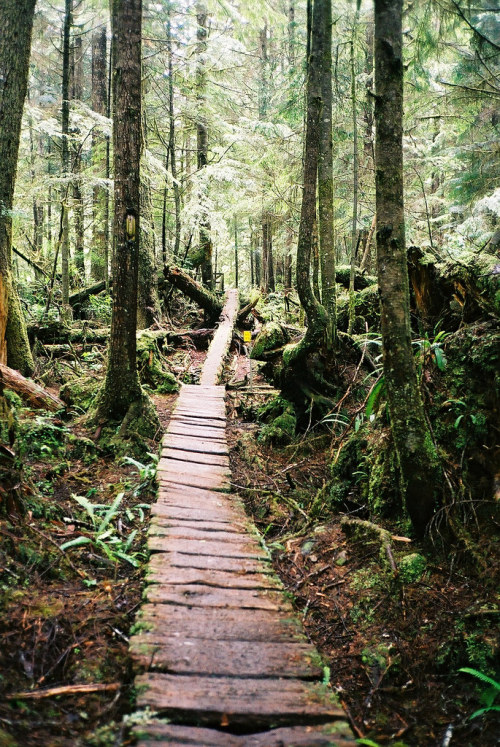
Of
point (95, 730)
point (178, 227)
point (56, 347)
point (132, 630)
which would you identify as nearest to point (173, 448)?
point (132, 630)

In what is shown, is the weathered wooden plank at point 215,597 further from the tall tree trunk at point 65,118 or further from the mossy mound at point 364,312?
the tall tree trunk at point 65,118

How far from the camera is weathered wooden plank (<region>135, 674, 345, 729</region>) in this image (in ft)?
7.58

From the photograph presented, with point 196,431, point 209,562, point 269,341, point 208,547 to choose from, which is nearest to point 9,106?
point 196,431

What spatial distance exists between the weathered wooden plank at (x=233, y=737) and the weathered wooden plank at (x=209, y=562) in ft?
4.90

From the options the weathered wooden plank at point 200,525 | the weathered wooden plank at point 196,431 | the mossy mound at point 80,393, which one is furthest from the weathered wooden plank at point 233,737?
the mossy mound at point 80,393

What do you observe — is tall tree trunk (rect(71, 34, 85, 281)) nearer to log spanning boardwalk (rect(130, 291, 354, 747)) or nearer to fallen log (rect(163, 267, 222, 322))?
fallen log (rect(163, 267, 222, 322))

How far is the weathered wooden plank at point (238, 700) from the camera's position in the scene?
7.58ft

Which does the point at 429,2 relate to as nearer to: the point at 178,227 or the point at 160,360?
the point at 160,360

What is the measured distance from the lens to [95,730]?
2154 millimetres

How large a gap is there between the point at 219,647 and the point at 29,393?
5.02 meters

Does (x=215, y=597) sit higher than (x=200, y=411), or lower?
lower

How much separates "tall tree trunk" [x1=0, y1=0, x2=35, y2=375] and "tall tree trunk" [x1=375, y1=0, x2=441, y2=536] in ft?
18.3

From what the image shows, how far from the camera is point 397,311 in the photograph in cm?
395

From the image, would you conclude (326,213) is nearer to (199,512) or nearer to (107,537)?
(199,512)
